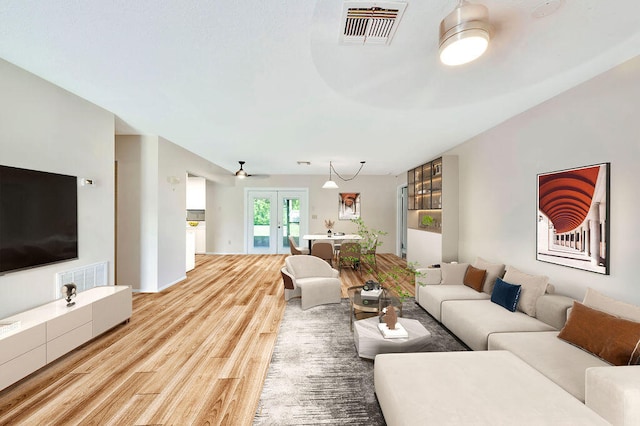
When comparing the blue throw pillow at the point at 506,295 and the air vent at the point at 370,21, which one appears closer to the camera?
the air vent at the point at 370,21

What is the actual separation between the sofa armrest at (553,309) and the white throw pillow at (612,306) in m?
0.24

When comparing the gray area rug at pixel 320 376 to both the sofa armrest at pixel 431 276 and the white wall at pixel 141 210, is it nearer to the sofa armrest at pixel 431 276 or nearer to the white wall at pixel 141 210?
the sofa armrest at pixel 431 276

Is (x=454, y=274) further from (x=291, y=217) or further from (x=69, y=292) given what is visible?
(x=291, y=217)

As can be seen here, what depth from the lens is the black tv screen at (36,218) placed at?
2363mm

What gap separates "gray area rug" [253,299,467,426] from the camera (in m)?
1.89

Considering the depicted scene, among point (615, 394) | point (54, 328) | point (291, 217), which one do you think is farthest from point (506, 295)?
point (291, 217)

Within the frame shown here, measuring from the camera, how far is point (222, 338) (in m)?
3.06

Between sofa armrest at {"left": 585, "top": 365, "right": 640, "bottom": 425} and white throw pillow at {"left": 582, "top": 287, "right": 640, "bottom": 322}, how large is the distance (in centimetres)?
62

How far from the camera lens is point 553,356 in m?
1.96

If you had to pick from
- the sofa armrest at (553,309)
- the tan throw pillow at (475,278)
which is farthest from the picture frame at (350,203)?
the sofa armrest at (553,309)

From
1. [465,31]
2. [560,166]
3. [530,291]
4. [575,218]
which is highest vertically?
[465,31]

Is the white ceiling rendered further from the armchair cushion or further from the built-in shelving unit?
the armchair cushion

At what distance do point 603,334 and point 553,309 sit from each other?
0.65m

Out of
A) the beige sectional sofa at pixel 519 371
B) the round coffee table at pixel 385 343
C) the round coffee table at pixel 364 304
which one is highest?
the beige sectional sofa at pixel 519 371
